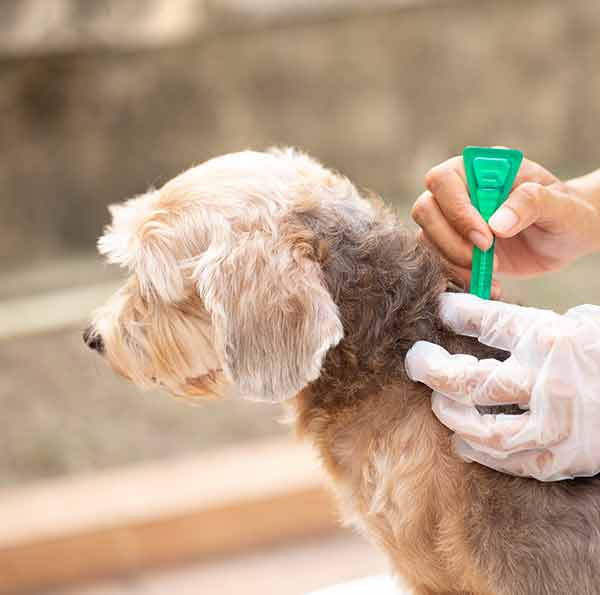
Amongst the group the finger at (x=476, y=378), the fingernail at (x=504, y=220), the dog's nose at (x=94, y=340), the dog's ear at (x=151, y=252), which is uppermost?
the dog's ear at (x=151, y=252)

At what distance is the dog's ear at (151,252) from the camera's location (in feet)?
3.43

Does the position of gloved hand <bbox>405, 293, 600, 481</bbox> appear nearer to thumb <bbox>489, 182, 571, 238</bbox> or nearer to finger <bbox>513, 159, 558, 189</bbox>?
thumb <bbox>489, 182, 571, 238</bbox>

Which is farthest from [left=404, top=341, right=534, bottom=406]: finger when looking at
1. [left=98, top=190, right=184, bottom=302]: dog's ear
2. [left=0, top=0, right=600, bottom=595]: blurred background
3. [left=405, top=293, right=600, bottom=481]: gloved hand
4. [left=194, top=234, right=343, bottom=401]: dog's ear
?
[left=0, top=0, right=600, bottom=595]: blurred background

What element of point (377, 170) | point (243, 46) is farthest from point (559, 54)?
point (243, 46)

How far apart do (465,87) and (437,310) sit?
2644 mm

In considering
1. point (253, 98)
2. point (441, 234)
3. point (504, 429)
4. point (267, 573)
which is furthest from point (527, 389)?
point (253, 98)

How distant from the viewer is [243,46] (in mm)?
3336

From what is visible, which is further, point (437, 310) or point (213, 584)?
point (213, 584)

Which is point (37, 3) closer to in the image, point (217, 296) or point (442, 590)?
point (217, 296)

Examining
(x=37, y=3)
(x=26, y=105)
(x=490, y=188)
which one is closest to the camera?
(x=490, y=188)

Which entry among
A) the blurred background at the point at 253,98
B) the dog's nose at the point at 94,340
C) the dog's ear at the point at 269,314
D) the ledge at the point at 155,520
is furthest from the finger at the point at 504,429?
the blurred background at the point at 253,98

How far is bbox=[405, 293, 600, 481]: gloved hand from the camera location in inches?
36.5

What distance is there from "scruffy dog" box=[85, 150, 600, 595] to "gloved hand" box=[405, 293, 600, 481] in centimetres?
4

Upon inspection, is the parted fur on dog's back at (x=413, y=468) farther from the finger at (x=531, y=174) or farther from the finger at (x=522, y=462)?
the finger at (x=531, y=174)
